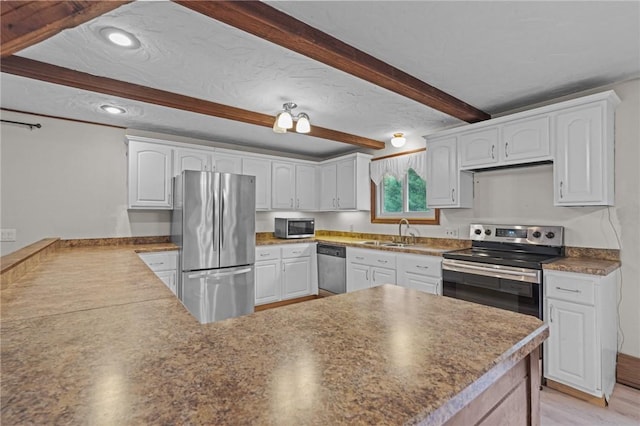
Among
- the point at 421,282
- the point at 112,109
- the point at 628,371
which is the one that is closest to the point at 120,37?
the point at 112,109

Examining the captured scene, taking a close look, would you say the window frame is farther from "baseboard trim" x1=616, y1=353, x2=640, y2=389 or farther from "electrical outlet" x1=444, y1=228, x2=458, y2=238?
"baseboard trim" x1=616, y1=353, x2=640, y2=389

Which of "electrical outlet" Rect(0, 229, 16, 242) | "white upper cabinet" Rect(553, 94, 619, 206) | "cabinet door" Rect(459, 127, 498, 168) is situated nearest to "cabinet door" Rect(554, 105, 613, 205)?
"white upper cabinet" Rect(553, 94, 619, 206)

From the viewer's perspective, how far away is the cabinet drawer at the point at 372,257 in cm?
353

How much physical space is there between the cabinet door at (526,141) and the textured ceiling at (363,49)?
0.28m

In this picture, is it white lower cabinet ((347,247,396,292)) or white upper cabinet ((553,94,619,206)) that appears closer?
white upper cabinet ((553,94,619,206))

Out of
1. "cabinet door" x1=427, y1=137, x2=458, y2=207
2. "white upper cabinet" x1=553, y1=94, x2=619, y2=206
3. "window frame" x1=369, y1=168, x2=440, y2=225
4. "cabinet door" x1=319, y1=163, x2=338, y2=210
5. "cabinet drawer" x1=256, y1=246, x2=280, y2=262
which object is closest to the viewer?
"white upper cabinet" x1=553, y1=94, x2=619, y2=206

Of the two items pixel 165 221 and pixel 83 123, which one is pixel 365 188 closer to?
pixel 165 221

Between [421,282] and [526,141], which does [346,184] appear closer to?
[421,282]

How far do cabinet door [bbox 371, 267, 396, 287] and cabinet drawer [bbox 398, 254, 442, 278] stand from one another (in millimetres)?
152

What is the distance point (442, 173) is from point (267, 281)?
2.55 meters

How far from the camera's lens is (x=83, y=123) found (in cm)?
337

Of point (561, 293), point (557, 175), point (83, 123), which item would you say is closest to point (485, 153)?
point (557, 175)

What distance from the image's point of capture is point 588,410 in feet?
6.82

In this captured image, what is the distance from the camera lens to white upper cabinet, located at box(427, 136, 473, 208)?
3250 millimetres
